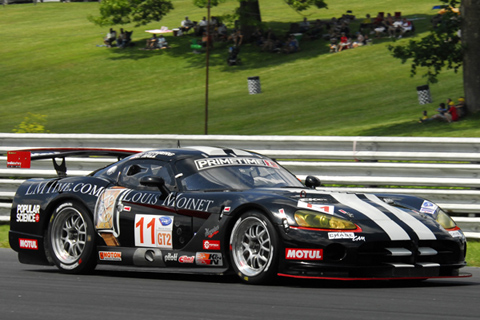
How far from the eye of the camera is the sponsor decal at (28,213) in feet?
28.2

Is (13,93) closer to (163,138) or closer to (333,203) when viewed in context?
(163,138)

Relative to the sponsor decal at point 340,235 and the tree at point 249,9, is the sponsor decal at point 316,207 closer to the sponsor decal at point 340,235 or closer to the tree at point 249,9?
the sponsor decal at point 340,235

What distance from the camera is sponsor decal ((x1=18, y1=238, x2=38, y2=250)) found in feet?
28.1

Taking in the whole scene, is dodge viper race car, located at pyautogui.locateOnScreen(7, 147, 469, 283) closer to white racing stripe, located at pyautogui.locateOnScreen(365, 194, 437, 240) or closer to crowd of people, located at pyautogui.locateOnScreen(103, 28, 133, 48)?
white racing stripe, located at pyautogui.locateOnScreen(365, 194, 437, 240)

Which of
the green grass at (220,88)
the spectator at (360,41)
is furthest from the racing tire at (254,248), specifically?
the spectator at (360,41)

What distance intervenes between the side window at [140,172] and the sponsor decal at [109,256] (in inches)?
25.5

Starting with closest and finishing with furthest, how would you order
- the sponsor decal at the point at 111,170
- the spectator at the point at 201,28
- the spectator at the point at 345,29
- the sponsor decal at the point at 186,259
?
the sponsor decal at the point at 186,259 < the sponsor decal at the point at 111,170 < the spectator at the point at 345,29 < the spectator at the point at 201,28

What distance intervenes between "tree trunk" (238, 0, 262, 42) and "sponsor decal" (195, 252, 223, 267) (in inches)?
1467

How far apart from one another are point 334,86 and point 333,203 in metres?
30.4

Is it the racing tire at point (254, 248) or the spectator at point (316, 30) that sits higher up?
the racing tire at point (254, 248)

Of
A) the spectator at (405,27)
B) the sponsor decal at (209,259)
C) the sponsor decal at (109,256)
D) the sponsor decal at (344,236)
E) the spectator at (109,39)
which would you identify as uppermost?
the sponsor decal at (344,236)

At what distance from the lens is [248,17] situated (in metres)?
44.9

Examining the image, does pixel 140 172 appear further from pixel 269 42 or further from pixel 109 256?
pixel 269 42

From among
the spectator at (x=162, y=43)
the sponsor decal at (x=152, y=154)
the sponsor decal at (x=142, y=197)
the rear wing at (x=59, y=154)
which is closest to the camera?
the sponsor decal at (x=142, y=197)
